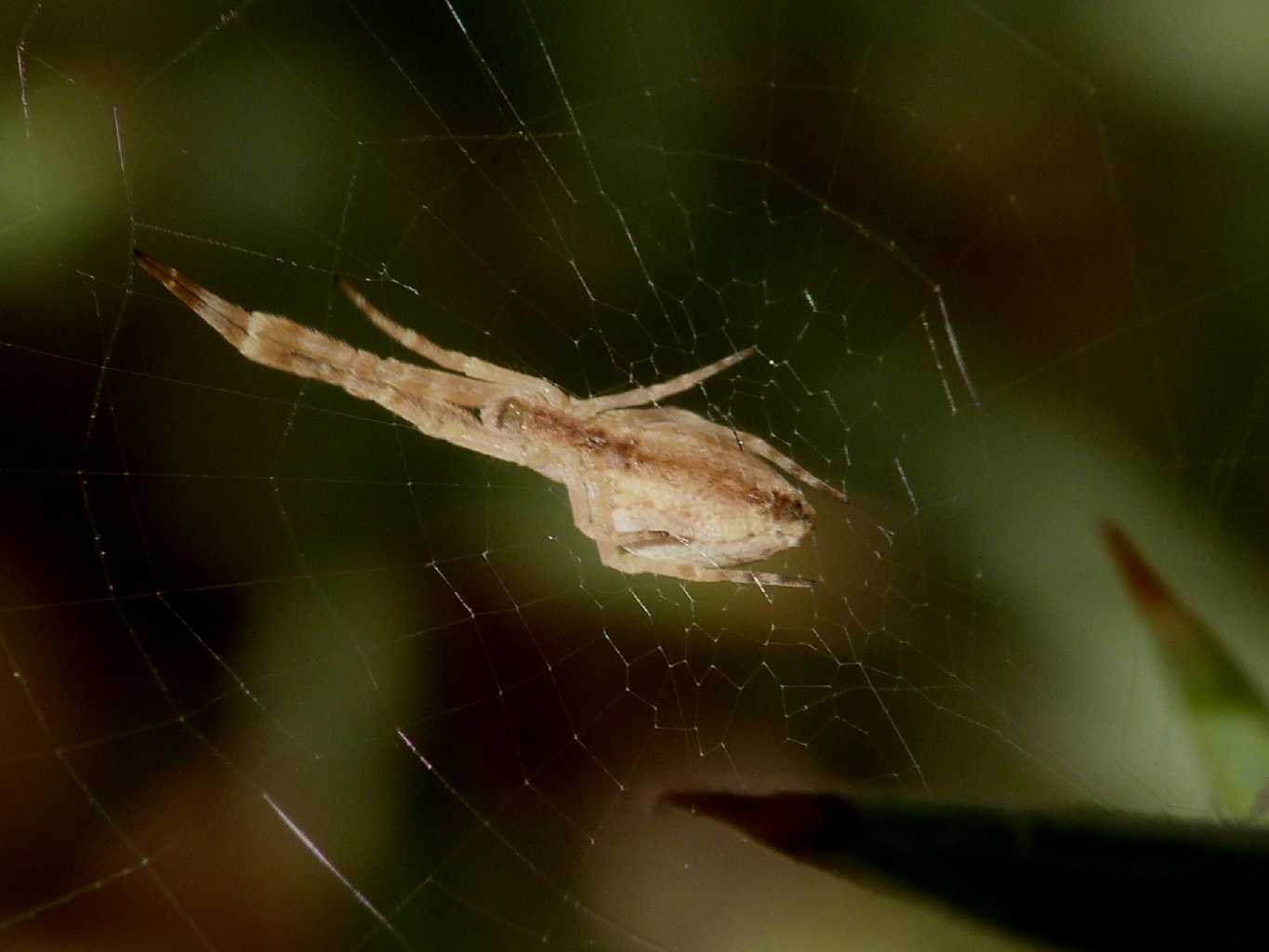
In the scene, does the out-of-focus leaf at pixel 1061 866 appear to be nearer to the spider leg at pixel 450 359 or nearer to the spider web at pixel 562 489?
the spider web at pixel 562 489

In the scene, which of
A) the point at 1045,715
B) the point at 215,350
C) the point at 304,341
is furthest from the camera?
the point at 1045,715

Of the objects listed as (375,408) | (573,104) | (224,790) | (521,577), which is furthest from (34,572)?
(573,104)

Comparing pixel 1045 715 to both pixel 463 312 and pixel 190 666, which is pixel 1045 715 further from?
pixel 190 666

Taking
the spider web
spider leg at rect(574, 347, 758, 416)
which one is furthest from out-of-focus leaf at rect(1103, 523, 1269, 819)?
spider leg at rect(574, 347, 758, 416)

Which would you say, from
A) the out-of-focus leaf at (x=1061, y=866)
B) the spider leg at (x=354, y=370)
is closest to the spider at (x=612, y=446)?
the spider leg at (x=354, y=370)

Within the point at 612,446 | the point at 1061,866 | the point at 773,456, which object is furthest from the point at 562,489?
the point at 1061,866

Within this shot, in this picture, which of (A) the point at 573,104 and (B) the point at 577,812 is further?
(B) the point at 577,812
